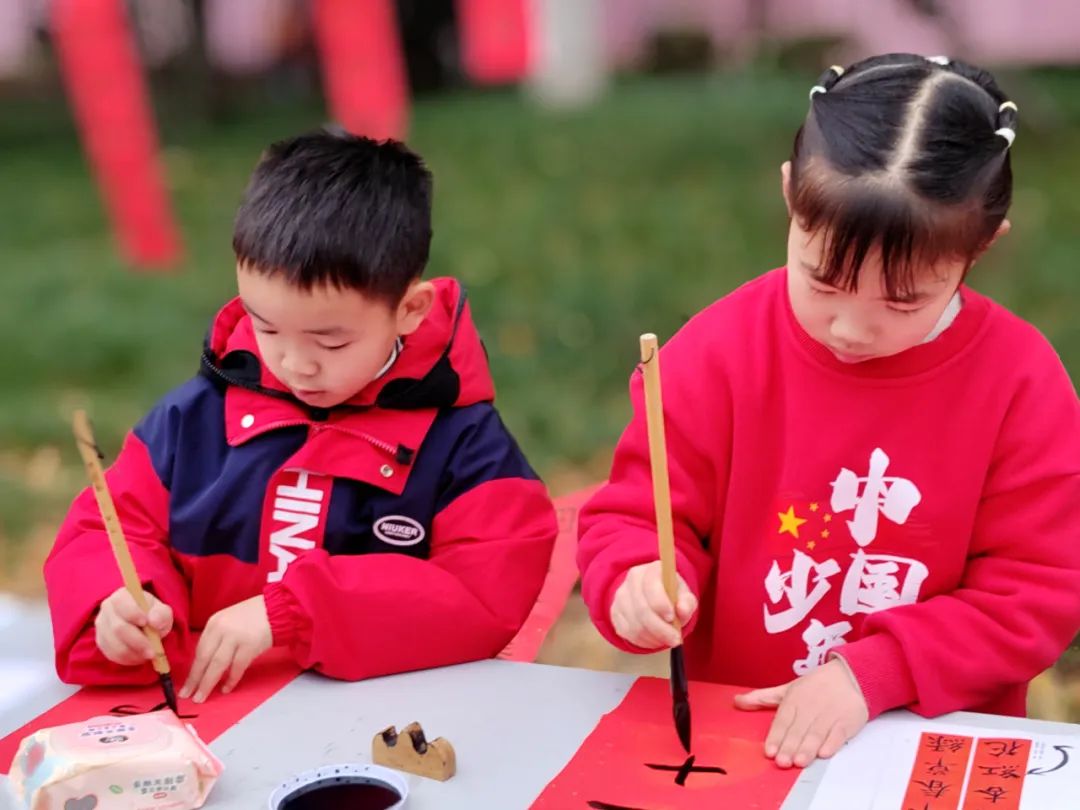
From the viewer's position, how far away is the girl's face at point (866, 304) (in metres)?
1.30

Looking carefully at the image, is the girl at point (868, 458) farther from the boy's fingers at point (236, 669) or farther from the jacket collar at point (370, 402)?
the boy's fingers at point (236, 669)

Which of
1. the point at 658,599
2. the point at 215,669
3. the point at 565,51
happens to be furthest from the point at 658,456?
the point at 565,51

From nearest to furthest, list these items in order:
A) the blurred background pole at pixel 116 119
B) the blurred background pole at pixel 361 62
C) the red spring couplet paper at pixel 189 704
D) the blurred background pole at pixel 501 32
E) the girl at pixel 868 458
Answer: the girl at pixel 868 458 → the red spring couplet paper at pixel 189 704 → the blurred background pole at pixel 116 119 → the blurred background pole at pixel 361 62 → the blurred background pole at pixel 501 32

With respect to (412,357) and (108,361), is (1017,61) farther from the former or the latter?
(412,357)

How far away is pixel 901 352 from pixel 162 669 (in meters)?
0.77

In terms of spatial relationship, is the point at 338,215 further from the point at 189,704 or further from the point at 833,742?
the point at 833,742

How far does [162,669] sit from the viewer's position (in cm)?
144

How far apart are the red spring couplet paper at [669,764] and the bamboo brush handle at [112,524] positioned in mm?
421

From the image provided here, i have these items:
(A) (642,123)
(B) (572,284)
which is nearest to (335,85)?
(A) (642,123)

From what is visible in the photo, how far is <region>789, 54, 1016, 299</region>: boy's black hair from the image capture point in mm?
1274

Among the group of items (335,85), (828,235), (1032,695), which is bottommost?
(1032,695)

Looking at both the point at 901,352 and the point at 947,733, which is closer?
the point at 947,733

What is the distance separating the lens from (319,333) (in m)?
1.49

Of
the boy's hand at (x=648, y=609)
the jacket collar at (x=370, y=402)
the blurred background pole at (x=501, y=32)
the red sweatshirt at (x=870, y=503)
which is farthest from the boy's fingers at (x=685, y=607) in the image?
the blurred background pole at (x=501, y=32)
